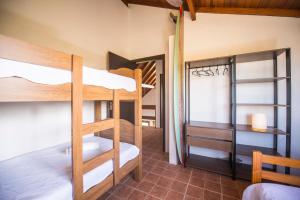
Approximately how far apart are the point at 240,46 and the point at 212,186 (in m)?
2.21

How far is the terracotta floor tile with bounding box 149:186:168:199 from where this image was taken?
1.56 m

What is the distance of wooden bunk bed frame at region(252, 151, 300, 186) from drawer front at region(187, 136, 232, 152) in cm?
105

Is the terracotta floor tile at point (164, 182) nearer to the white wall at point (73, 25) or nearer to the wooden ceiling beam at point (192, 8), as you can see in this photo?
the white wall at point (73, 25)

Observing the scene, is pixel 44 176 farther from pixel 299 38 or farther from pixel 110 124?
pixel 299 38

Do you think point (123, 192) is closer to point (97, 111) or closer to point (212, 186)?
point (212, 186)

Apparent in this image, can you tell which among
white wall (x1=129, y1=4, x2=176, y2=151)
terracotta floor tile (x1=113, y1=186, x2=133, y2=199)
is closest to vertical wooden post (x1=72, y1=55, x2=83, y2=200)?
terracotta floor tile (x1=113, y1=186, x2=133, y2=199)

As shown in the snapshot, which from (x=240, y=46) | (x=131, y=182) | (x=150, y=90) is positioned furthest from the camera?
(x=150, y=90)

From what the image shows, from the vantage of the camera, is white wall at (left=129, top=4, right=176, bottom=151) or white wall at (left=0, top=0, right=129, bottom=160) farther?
white wall at (left=129, top=4, right=176, bottom=151)

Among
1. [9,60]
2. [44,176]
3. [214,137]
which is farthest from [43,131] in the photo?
[214,137]

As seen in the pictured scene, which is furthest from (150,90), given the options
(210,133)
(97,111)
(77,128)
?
(77,128)

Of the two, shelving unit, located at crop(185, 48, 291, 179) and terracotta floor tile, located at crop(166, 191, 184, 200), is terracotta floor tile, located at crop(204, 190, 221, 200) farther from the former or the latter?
shelving unit, located at crop(185, 48, 291, 179)

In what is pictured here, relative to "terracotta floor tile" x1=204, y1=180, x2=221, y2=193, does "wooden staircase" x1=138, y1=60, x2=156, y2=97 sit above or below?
above

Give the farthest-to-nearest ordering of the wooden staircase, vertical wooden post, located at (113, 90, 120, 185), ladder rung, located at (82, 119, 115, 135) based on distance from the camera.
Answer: the wooden staircase < vertical wooden post, located at (113, 90, 120, 185) < ladder rung, located at (82, 119, 115, 135)

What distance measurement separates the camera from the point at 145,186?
67.9 inches
